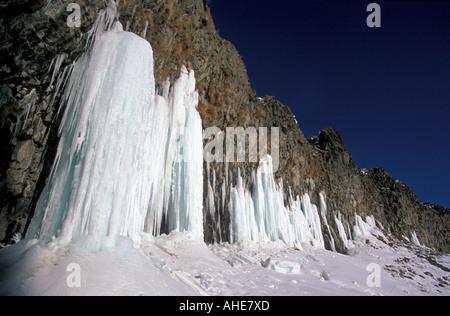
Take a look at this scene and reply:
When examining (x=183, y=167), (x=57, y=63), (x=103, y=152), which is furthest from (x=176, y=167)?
(x=57, y=63)

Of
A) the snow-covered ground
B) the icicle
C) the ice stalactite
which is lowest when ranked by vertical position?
the snow-covered ground

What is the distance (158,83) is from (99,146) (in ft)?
19.1

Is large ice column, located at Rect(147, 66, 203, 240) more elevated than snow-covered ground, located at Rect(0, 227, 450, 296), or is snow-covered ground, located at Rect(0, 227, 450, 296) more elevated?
large ice column, located at Rect(147, 66, 203, 240)

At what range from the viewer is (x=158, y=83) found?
1064 centimetres

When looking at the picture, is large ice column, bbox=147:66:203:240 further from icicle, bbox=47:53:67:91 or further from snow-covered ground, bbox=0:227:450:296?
icicle, bbox=47:53:67:91

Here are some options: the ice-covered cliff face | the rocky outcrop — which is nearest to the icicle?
the rocky outcrop

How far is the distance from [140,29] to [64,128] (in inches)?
191

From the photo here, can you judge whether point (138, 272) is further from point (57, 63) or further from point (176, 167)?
point (176, 167)

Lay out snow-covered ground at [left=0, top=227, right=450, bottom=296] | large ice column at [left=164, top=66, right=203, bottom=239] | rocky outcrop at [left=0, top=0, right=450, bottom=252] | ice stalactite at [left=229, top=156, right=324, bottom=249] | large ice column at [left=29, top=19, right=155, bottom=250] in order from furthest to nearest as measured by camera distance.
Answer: ice stalactite at [left=229, top=156, right=324, bottom=249] < large ice column at [left=164, top=66, right=203, bottom=239] < rocky outcrop at [left=0, top=0, right=450, bottom=252] < large ice column at [left=29, top=19, right=155, bottom=250] < snow-covered ground at [left=0, top=227, right=450, bottom=296]

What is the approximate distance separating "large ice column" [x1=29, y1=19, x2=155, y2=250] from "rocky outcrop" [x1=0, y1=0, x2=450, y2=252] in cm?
72

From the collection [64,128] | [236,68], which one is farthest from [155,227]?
[236,68]

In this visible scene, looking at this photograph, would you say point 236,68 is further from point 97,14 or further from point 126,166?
point 126,166

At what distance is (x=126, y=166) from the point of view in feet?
19.5

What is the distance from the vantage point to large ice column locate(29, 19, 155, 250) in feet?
16.6
